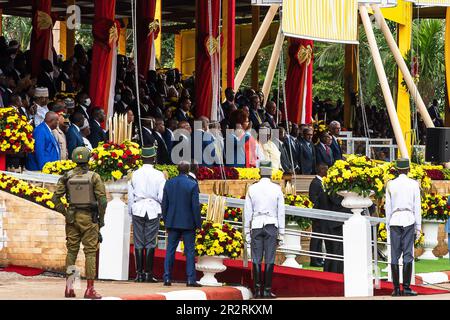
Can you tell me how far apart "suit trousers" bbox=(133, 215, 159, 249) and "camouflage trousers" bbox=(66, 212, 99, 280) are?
8.70 ft

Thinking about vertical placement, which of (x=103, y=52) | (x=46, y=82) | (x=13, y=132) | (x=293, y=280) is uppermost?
(x=103, y=52)

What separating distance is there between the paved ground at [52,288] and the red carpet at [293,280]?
102cm

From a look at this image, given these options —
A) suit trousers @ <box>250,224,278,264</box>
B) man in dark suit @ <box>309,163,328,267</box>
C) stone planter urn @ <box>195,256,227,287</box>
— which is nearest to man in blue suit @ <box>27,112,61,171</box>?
stone planter urn @ <box>195,256,227,287</box>

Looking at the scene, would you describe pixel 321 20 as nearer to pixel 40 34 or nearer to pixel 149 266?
pixel 40 34

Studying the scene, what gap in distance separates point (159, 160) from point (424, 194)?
527cm

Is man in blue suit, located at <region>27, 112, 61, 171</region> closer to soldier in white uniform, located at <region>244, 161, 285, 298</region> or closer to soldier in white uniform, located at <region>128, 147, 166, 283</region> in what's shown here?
soldier in white uniform, located at <region>128, 147, 166, 283</region>

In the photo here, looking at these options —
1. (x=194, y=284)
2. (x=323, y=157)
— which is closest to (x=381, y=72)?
(x=323, y=157)

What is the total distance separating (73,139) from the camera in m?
21.9

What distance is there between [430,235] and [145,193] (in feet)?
27.6

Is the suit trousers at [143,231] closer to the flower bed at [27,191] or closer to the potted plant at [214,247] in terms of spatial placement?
the potted plant at [214,247]

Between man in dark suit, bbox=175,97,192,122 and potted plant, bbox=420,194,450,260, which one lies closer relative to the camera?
potted plant, bbox=420,194,450,260

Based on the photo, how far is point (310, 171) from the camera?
91.5 ft

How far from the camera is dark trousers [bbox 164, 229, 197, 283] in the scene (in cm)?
1850
